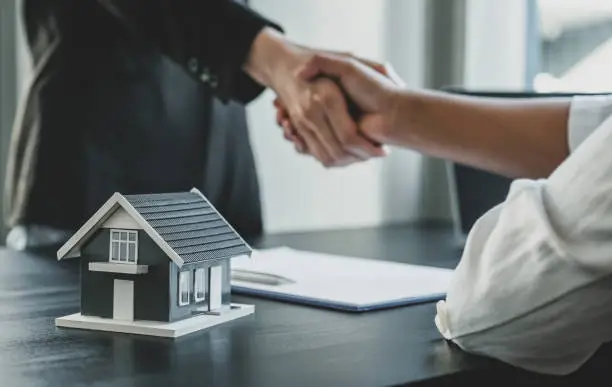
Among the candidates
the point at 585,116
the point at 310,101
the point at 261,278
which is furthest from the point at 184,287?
the point at 310,101

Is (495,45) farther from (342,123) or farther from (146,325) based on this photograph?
(146,325)

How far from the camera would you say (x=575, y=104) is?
0.79 metres

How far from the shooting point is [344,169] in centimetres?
178

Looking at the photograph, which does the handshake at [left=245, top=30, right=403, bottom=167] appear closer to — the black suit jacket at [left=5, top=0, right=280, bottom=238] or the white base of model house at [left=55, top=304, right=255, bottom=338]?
the black suit jacket at [left=5, top=0, right=280, bottom=238]

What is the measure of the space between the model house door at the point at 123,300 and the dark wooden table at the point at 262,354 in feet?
0.09

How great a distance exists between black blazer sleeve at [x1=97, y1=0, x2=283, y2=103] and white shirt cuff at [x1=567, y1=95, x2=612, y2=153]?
1.86 feet

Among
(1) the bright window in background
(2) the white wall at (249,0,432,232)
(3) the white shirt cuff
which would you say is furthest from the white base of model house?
(1) the bright window in background

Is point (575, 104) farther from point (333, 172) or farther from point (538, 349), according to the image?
point (333, 172)

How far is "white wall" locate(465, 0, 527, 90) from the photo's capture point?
1.82 meters

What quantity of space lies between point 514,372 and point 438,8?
1390mm

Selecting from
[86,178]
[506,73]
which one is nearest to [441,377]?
[86,178]

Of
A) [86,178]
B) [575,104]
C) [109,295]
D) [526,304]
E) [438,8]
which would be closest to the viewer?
[526,304]

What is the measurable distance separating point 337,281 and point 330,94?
0.36 m

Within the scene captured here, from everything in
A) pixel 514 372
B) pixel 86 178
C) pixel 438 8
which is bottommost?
pixel 514 372
